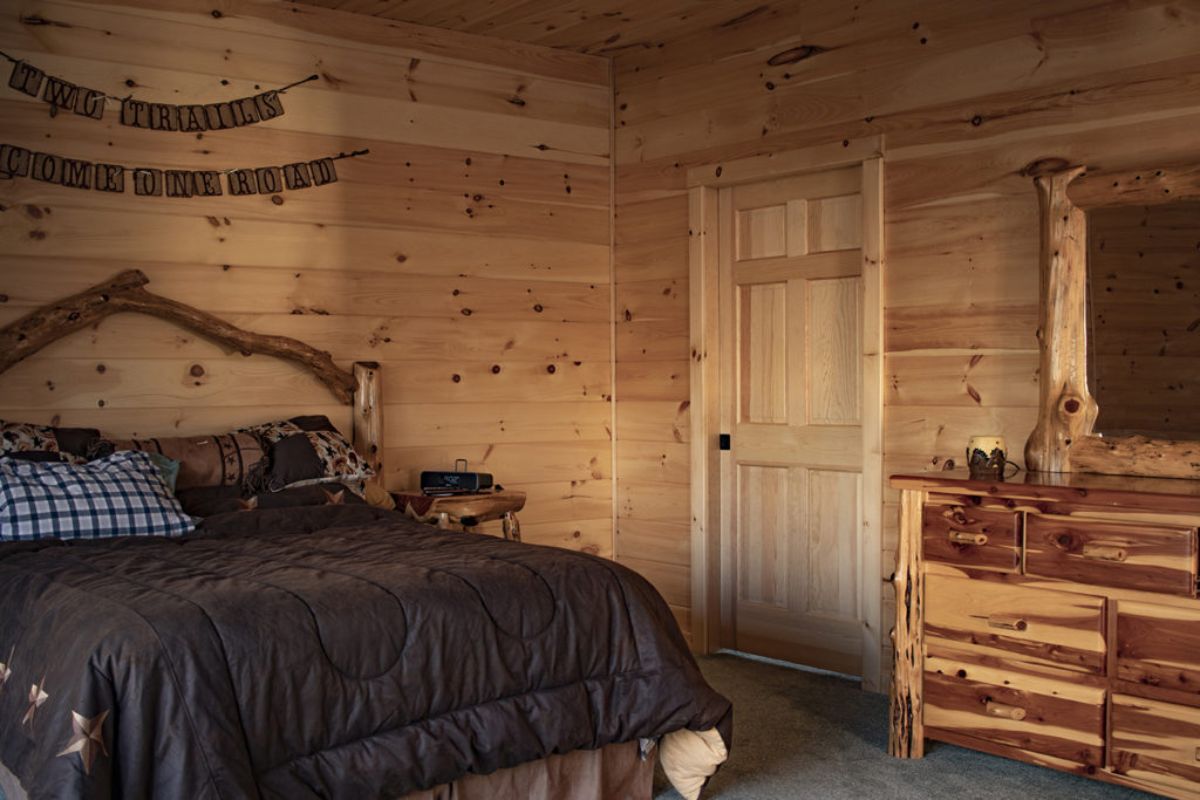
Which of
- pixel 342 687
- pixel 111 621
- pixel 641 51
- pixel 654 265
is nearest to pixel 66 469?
pixel 111 621

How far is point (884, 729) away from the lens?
385 cm

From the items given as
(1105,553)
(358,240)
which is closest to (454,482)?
(358,240)

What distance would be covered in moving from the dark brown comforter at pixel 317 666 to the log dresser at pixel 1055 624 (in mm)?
752

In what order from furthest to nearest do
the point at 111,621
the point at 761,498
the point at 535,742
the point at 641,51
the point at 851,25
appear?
the point at 641,51
the point at 761,498
the point at 851,25
the point at 535,742
the point at 111,621

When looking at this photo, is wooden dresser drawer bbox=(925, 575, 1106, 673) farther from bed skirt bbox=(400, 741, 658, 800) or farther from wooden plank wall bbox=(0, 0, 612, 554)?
wooden plank wall bbox=(0, 0, 612, 554)

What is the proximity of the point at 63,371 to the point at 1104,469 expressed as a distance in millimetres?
3463

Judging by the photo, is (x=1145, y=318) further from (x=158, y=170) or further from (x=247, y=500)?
(x=158, y=170)

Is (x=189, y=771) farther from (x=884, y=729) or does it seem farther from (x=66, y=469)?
(x=884, y=729)

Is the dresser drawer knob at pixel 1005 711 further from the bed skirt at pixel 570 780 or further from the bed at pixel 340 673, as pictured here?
the bed skirt at pixel 570 780

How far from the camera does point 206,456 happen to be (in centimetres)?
400

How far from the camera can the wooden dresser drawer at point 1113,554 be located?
298cm

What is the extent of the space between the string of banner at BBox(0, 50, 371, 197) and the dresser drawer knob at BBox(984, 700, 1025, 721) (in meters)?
3.10

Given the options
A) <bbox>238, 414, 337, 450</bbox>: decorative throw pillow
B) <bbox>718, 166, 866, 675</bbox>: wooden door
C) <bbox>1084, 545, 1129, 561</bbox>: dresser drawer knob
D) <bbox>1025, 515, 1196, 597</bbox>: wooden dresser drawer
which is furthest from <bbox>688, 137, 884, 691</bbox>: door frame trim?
<bbox>1084, 545, 1129, 561</bbox>: dresser drawer knob

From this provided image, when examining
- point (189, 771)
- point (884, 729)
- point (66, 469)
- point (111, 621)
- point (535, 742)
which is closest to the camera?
point (189, 771)
